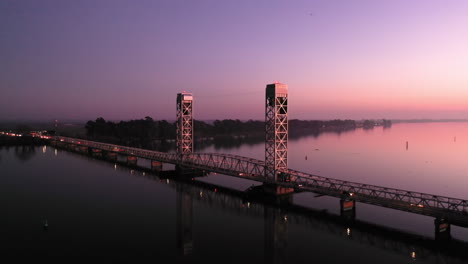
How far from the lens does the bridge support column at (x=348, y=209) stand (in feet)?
117

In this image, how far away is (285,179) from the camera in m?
43.6

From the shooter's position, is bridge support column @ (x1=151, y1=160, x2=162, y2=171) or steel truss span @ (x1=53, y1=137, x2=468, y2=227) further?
bridge support column @ (x1=151, y1=160, x2=162, y2=171)

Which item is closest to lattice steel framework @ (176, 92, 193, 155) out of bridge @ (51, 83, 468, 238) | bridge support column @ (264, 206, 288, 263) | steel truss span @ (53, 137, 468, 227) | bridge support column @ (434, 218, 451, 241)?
bridge @ (51, 83, 468, 238)

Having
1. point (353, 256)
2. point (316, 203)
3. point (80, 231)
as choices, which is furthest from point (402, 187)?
point (80, 231)

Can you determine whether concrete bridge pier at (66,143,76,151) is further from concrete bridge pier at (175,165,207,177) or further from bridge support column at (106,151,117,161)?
concrete bridge pier at (175,165,207,177)

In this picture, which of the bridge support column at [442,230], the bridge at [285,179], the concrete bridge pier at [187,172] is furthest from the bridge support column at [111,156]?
the bridge support column at [442,230]

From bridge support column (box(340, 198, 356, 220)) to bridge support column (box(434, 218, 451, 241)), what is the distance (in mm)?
8209

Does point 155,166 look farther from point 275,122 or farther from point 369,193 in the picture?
point 369,193

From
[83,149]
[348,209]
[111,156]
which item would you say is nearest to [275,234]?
[348,209]

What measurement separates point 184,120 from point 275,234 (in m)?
37.2

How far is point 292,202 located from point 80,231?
23572 mm

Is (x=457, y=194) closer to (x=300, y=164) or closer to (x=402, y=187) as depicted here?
(x=402, y=187)

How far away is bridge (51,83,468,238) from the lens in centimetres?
2956

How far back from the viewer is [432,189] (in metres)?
53.2
